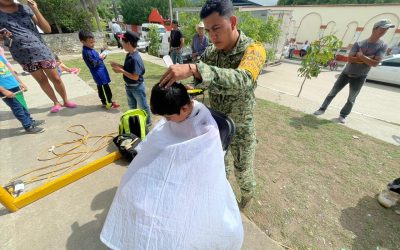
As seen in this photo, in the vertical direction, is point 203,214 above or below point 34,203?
above

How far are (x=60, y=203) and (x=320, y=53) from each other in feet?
20.9

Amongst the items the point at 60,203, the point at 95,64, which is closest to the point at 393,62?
the point at 95,64

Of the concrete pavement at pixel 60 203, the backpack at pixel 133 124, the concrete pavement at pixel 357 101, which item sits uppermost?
the backpack at pixel 133 124

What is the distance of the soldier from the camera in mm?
962

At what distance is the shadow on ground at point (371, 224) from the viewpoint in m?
1.89

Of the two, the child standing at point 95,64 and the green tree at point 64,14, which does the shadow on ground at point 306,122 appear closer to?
the child standing at point 95,64

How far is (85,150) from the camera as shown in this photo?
296 centimetres

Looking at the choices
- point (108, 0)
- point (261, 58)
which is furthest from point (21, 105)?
point (108, 0)

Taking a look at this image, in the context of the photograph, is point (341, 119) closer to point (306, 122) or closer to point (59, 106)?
point (306, 122)

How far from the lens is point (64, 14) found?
11.0 meters

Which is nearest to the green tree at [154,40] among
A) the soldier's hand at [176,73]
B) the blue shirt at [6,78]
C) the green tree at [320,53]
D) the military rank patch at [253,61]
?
the green tree at [320,53]

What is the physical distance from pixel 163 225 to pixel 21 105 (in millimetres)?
3384

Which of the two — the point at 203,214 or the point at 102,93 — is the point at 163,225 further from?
the point at 102,93

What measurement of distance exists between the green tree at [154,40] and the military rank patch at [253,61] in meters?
10.5
